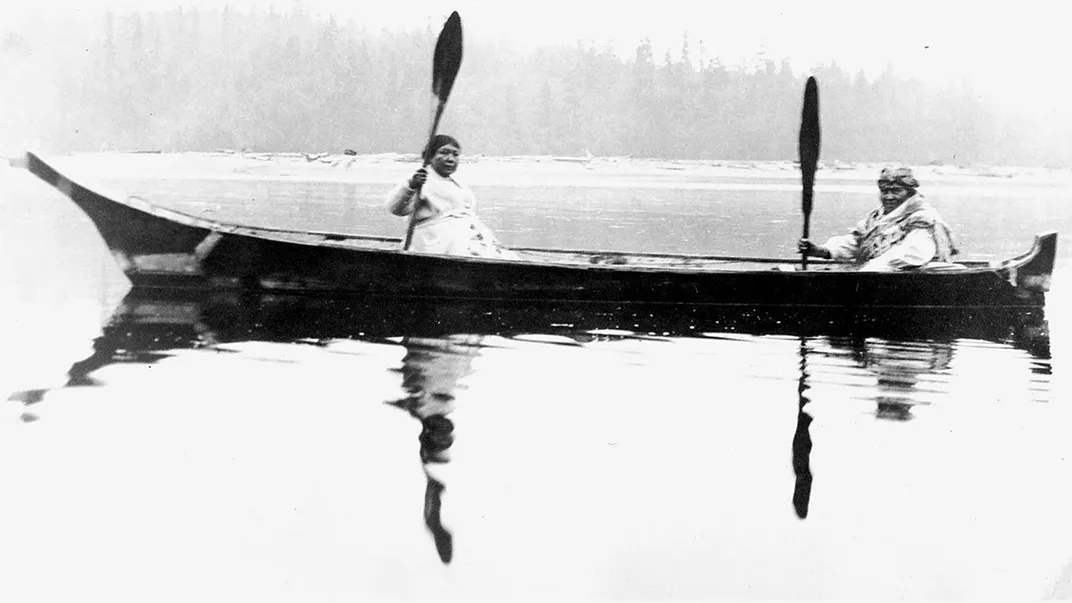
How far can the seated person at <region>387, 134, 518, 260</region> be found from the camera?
6.85m

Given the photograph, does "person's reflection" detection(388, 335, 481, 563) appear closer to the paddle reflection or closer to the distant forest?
the paddle reflection

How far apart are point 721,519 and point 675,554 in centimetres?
33

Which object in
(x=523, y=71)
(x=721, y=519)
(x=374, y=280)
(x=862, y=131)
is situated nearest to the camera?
(x=721, y=519)

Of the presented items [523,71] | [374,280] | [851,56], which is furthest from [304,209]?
[374,280]

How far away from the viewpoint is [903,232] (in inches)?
279

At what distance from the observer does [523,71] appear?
20.2 metres

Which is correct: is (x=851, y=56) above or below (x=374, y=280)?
above

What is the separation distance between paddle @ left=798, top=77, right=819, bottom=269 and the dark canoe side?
1.63ft

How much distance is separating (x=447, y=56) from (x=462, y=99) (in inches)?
601

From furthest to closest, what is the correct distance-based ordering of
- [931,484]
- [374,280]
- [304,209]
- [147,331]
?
[304,209] → [374,280] → [147,331] → [931,484]

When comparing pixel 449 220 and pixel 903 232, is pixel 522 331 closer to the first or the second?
pixel 449 220

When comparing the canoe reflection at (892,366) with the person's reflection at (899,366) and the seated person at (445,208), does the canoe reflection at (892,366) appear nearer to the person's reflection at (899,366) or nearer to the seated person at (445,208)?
the person's reflection at (899,366)

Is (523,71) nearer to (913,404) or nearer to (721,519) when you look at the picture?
(913,404)

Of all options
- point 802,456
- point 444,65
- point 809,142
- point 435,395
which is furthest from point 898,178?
point 435,395
